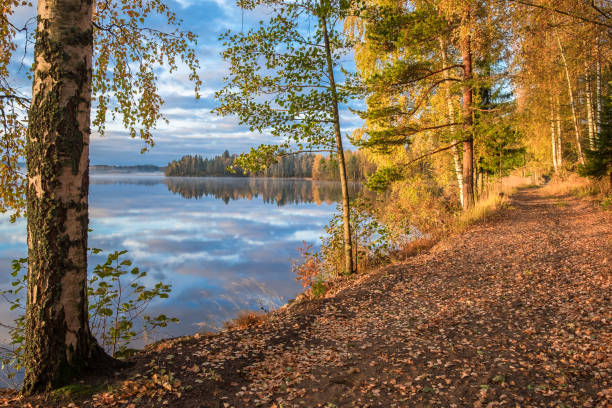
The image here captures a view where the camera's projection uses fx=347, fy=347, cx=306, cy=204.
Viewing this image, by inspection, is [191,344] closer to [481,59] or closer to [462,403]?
[462,403]

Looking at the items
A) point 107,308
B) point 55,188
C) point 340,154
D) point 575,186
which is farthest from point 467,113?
point 575,186

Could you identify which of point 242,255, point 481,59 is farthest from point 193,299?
point 481,59

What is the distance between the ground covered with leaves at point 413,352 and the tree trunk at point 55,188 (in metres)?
0.50

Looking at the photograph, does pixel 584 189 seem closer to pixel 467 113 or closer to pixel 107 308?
pixel 467 113

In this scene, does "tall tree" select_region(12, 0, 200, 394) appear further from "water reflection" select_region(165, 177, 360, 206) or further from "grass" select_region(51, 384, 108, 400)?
"water reflection" select_region(165, 177, 360, 206)

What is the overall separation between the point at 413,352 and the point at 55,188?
12.5ft

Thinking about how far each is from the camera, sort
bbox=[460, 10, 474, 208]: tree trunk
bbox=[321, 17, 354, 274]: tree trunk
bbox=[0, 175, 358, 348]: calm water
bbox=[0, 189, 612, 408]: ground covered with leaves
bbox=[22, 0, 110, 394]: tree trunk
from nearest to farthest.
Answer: bbox=[22, 0, 110, 394]: tree trunk
bbox=[0, 189, 612, 408]: ground covered with leaves
bbox=[321, 17, 354, 274]: tree trunk
bbox=[0, 175, 358, 348]: calm water
bbox=[460, 10, 474, 208]: tree trunk

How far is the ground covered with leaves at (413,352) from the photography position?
2953mm

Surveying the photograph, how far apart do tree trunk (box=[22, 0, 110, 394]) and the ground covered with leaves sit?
0.50 meters

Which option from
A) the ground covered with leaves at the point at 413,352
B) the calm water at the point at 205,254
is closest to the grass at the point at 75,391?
the ground covered with leaves at the point at 413,352

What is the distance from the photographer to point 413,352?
3.81m

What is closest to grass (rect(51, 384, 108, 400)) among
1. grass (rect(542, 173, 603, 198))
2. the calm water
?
the calm water

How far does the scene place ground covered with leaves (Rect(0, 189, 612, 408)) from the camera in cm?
295

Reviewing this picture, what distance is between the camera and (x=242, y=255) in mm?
16703
